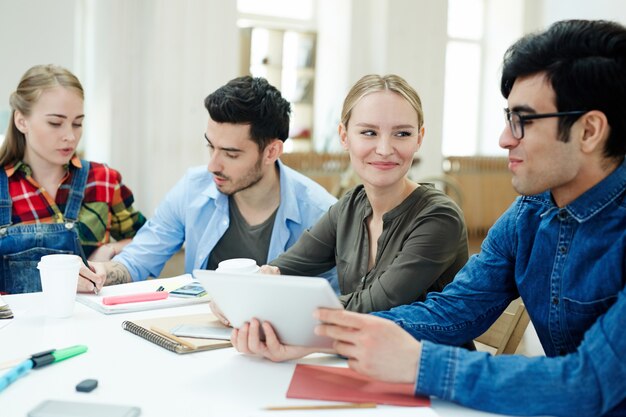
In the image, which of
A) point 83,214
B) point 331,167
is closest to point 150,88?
point 331,167

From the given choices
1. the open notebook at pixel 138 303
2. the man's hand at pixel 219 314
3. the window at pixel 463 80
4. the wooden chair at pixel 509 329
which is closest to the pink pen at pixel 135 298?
the open notebook at pixel 138 303

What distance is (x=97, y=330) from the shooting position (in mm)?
1610

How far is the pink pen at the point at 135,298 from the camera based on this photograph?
1.83 m

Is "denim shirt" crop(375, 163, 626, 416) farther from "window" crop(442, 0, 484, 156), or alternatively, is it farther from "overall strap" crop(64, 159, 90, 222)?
"window" crop(442, 0, 484, 156)

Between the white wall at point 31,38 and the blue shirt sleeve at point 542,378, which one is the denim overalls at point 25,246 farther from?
the white wall at point 31,38

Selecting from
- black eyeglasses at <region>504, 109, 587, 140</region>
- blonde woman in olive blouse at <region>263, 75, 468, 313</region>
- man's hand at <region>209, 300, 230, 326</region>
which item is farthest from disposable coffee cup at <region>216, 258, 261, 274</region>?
black eyeglasses at <region>504, 109, 587, 140</region>

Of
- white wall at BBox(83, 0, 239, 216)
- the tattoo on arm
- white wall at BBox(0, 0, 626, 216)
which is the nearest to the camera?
the tattoo on arm

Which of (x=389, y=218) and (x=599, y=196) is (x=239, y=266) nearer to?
(x=389, y=218)

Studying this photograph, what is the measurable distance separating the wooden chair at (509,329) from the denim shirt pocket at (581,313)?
1.20 ft

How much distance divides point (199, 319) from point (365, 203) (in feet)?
2.05

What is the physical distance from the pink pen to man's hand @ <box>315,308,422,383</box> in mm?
778

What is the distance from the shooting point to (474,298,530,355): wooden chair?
69.8 inches

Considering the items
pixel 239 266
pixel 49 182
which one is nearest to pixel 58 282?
pixel 239 266

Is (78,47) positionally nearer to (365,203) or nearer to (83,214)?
(83,214)
